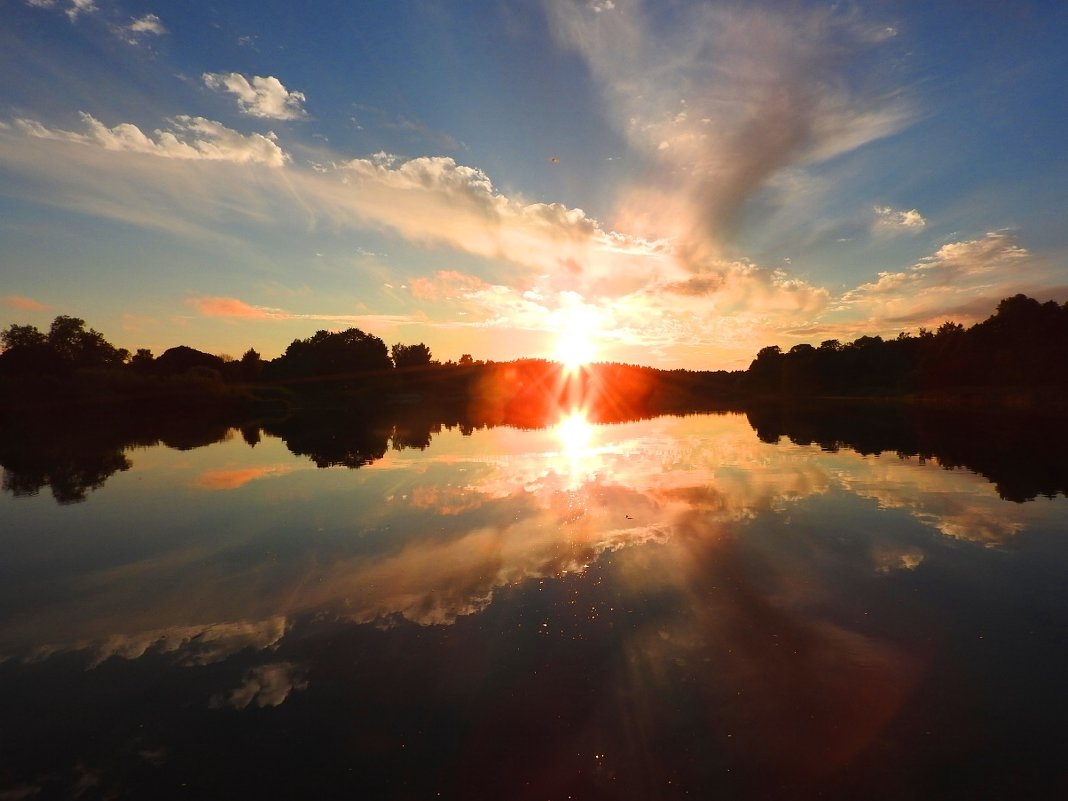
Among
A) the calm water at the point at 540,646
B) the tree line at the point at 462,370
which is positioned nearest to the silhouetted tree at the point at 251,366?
the tree line at the point at 462,370

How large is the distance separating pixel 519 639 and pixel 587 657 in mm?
1465

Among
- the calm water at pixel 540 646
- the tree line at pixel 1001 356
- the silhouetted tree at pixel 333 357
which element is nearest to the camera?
the calm water at pixel 540 646

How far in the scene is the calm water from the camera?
24.7 feet

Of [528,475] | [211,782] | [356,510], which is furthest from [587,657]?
[528,475]

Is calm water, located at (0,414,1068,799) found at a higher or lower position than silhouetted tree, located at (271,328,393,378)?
lower

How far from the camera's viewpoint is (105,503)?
81.0 feet

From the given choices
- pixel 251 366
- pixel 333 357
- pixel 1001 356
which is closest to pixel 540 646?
pixel 1001 356

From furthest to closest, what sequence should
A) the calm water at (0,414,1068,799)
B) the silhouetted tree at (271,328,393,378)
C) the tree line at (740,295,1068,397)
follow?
1. the silhouetted tree at (271,328,393,378)
2. the tree line at (740,295,1068,397)
3. the calm water at (0,414,1068,799)

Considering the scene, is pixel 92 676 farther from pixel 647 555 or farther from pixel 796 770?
pixel 647 555

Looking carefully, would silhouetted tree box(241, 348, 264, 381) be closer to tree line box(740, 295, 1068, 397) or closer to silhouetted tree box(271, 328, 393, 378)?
silhouetted tree box(271, 328, 393, 378)

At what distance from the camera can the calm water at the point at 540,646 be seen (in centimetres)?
753

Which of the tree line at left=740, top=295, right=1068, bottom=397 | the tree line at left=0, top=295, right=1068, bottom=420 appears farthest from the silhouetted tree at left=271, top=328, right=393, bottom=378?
the tree line at left=740, top=295, right=1068, bottom=397

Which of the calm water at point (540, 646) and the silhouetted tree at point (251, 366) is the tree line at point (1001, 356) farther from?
the silhouetted tree at point (251, 366)

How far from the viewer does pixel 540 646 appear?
35.4 feet
